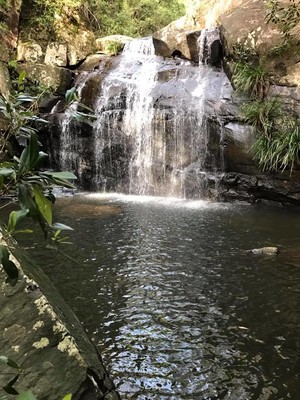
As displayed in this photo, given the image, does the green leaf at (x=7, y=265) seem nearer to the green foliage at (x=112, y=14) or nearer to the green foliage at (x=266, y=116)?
the green foliage at (x=266, y=116)

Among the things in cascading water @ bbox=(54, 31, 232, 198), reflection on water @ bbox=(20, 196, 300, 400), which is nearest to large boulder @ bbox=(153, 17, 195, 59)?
cascading water @ bbox=(54, 31, 232, 198)

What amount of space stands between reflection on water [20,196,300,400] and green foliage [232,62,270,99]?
4.09 meters

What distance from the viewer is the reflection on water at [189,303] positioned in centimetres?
330

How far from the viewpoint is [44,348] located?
1938mm

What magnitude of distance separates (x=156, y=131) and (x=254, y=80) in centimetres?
314

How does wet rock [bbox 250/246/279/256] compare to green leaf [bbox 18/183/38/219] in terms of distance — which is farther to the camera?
wet rock [bbox 250/246/279/256]

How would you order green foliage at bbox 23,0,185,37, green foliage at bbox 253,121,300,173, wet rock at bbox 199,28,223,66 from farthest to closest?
green foliage at bbox 23,0,185,37 < wet rock at bbox 199,28,223,66 < green foliage at bbox 253,121,300,173

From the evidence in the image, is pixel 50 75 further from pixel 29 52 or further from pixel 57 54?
pixel 29 52

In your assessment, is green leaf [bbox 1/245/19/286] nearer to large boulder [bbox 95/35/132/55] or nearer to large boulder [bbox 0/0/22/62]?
large boulder [bbox 0/0/22/62]

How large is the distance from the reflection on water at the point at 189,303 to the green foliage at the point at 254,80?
A: 13.4ft

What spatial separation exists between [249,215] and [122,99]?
6118 mm

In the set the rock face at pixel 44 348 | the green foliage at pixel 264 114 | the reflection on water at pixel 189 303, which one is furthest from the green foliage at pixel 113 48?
the rock face at pixel 44 348

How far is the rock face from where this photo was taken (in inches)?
73.3

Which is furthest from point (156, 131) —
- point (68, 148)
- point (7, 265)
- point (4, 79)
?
point (7, 265)
